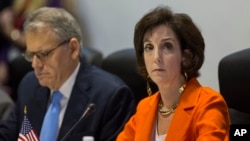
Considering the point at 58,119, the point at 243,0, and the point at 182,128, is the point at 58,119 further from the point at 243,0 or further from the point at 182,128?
Result: the point at 243,0

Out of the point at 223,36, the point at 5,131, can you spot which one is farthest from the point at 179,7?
the point at 5,131

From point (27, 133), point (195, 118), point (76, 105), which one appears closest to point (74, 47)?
point (76, 105)

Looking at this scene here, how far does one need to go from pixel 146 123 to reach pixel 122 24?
6.04 ft

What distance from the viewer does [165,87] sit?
87.4 inches

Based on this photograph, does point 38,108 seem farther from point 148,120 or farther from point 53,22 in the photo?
point 148,120

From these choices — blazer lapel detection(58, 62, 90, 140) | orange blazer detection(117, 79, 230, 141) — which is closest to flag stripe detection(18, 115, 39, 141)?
blazer lapel detection(58, 62, 90, 140)

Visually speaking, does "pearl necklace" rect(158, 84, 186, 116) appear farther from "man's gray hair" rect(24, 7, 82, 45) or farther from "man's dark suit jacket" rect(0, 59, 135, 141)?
"man's gray hair" rect(24, 7, 82, 45)

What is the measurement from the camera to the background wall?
10.4 feet

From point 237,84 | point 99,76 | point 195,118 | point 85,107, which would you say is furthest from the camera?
point 99,76

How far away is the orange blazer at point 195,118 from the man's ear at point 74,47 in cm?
60

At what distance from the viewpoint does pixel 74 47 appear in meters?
2.75

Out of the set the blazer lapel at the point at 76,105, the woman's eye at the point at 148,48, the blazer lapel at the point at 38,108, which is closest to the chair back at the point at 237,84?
the woman's eye at the point at 148,48

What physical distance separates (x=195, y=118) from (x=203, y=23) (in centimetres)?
132

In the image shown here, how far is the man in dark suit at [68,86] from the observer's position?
2615 mm
